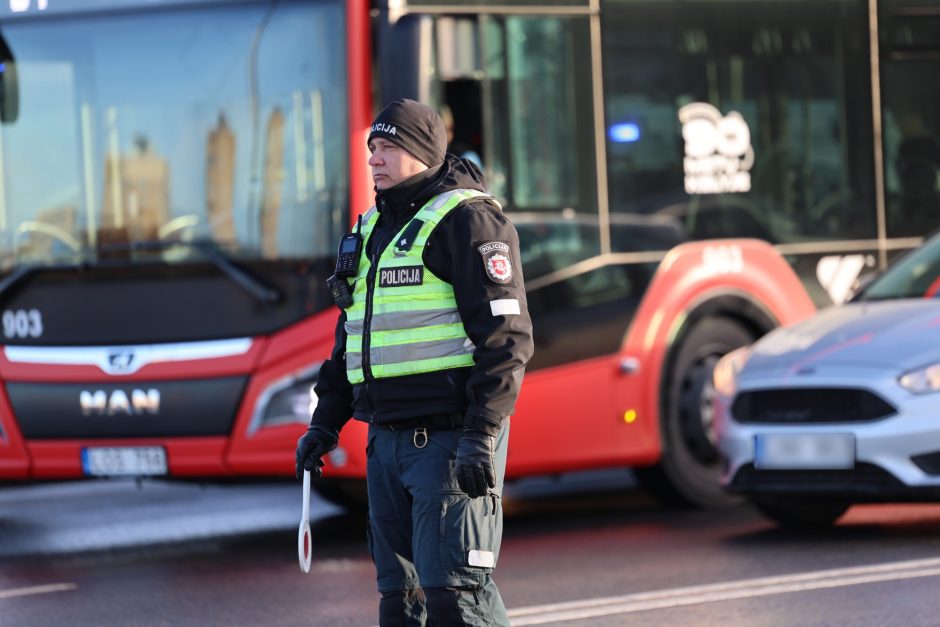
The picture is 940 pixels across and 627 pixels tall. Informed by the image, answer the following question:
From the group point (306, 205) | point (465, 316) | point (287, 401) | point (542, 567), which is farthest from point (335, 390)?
point (306, 205)

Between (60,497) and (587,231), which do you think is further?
(60,497)

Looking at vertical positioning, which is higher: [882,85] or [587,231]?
[882,85]

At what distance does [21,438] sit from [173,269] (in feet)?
3.67

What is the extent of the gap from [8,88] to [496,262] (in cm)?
485

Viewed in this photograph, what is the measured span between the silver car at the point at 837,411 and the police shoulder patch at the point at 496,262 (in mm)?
3551

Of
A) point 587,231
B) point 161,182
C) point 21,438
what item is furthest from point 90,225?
point 587,231

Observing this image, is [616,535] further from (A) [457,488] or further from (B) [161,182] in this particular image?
(A) [457,488]

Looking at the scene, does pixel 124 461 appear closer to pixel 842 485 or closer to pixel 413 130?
pixel 842 485

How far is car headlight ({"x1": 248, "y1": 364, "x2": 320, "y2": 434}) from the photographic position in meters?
8.61

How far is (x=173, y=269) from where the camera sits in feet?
29.2

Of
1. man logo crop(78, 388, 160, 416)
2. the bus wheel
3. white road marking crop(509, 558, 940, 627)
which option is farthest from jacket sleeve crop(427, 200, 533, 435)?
the bus wheel

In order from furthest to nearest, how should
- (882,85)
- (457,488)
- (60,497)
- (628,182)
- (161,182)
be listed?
1. (60,497)
2. (882,85)
3. (628,182)
4. (161,182)
5. (457,488)

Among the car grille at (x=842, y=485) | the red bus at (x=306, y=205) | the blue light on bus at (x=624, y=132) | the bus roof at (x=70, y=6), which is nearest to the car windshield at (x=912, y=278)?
the red bus at (x=306, y=205)

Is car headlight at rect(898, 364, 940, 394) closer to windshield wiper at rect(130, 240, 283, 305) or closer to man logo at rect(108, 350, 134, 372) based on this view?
windshield wiper at rect(130, 240, 283, 305)
